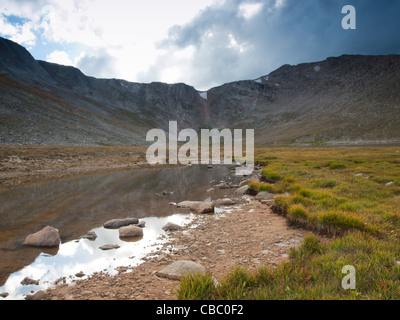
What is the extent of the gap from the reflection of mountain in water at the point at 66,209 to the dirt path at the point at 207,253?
3.07 metres

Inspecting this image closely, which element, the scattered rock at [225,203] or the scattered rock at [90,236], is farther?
the scattered rock at [225,203]

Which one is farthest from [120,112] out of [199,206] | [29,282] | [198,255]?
[198,255]

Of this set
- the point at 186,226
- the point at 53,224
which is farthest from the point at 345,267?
the point at 53,224

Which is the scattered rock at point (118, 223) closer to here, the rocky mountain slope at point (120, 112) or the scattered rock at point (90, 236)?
the scattered rock at point (90, 236)

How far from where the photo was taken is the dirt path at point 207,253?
5.59m

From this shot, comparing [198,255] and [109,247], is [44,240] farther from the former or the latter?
[198,255]

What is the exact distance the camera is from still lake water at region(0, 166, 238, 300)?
712 centimetres

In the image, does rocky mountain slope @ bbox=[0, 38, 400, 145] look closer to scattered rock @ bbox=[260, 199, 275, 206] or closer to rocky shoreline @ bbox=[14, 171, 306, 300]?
rocky shoreline @ bbox=[14, 171, 306, 300]

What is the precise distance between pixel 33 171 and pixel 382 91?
189499 mm

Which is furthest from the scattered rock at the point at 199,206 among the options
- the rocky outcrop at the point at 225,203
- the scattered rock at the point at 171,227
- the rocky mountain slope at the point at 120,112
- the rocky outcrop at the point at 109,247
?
the rocky mountain slope at the point at 120,112

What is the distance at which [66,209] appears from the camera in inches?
585

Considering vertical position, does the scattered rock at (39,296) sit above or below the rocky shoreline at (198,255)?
below
